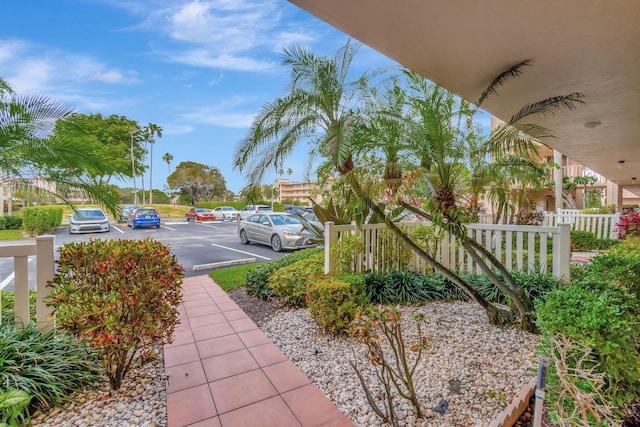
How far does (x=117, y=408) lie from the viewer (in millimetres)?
2162

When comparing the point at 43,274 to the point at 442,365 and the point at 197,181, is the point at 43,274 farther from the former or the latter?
the point at 197,181

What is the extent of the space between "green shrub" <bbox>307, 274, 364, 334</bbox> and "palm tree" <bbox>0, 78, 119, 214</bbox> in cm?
306

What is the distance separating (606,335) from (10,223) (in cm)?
2129

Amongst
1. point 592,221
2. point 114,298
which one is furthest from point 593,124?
point 592,221

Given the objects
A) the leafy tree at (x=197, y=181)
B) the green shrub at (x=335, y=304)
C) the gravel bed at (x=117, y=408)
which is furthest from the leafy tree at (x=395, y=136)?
the leafy tree at (x=197, y=181)

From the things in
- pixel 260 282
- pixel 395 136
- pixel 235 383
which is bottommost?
pixel 235 383

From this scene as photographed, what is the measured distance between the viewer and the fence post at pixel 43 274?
2498 millimetres

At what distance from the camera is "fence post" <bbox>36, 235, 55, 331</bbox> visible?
2.50 m

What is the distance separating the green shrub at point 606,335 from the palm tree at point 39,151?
189 inches

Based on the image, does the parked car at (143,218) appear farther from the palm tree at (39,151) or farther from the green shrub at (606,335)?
the green shrub at (606,335)

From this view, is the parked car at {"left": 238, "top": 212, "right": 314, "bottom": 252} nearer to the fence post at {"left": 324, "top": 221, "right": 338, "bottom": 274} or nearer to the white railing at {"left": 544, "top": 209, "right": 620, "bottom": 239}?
the fence post at {"left": 324, "top": 221, "right": 338, "bottom": 274}

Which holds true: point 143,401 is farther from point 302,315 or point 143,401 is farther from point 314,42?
point 314,42

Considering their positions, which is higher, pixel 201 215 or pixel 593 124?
pixel 593 124

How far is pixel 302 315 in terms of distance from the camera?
13.3 feet
